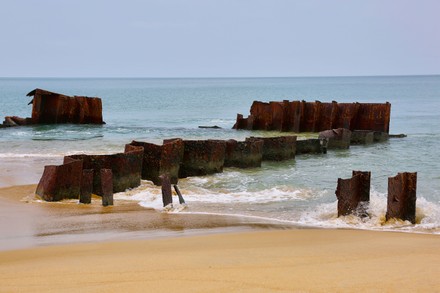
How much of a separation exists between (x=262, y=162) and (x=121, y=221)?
837 cm

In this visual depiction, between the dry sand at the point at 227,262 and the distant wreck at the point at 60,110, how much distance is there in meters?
22.7

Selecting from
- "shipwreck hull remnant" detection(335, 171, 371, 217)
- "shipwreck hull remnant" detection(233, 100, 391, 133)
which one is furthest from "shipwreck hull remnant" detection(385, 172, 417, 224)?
"shipwreck hull remnant" detection(233, 100, 391, 133)

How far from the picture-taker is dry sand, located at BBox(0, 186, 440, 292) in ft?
17.1

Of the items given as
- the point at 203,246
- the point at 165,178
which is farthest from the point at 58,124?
the point at 203,246

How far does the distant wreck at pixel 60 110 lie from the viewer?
30438 mm

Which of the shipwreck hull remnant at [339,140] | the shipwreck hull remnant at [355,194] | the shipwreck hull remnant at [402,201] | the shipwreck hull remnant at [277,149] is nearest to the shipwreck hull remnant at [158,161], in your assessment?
the shipwreck hull remnant at [277,149]

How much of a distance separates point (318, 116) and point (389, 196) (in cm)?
1714

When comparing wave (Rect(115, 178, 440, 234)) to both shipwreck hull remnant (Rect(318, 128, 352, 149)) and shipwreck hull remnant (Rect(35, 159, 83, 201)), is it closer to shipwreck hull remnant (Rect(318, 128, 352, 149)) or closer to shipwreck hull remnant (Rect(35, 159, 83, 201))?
shipwreck hull remnant (Rect(35, 159, 83, 201))

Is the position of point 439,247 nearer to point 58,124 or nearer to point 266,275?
point 266,275

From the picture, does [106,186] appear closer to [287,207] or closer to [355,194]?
[287,207]

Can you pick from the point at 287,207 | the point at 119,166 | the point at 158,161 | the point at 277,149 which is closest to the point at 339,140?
the point at 277,149

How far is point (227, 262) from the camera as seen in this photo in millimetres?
6039

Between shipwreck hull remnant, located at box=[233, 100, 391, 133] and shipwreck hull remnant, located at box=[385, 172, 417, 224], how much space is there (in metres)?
16.0

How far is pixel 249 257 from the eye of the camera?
6.25 meters
